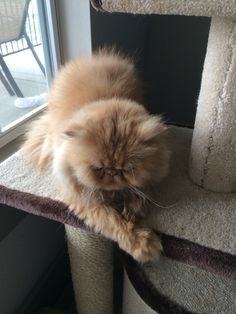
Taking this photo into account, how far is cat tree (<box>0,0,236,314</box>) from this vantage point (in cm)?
79

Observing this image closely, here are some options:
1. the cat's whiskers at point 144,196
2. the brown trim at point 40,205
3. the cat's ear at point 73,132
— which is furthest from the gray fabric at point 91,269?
the cat's ear at point 73,132

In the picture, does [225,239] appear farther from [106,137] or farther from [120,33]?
[120,33]

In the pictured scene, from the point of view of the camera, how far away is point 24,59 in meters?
1.54

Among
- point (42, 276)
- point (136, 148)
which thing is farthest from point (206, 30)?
point (42, 276)

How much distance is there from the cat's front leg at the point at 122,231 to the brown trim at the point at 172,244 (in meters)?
0.03

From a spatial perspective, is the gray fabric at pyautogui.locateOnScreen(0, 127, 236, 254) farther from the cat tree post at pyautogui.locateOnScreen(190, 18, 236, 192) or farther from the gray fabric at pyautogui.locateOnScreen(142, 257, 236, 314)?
the gray fabric at pyautogui.locateOnScreen(142, 257, 236, 314)

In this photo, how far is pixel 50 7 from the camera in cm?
134

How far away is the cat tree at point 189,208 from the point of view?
2.59ft

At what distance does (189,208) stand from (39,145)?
0.55 meters

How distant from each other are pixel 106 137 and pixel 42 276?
2.89 ft

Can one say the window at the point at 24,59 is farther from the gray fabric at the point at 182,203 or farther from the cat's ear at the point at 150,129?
the cat's ear at the point at 150,129

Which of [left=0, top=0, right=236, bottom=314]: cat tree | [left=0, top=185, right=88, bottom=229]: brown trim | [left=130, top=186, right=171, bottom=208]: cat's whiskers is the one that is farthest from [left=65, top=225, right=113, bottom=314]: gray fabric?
[left=130, top=186, right=171, bottom=208]: cat's whiskers

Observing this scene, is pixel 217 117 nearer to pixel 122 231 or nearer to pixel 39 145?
pixel 122 231

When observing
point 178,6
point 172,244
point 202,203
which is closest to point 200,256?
point 172,244
